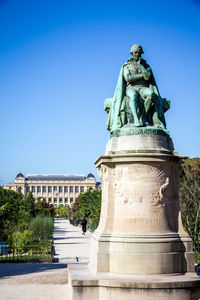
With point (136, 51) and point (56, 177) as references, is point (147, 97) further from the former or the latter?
point (56, 177)

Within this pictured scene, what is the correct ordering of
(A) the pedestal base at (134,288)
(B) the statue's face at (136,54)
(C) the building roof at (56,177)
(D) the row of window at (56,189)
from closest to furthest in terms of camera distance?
(A) the pedestal base at (134,288), (B) the statue's face at (136,54), (D) the row of window at (56,189), (C) the building roof at (56,177)

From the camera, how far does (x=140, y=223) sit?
374 inches

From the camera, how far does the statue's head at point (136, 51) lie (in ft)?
35.1

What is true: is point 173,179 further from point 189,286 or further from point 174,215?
point 189,286

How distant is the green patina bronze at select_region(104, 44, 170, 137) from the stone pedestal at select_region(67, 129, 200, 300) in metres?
0.28

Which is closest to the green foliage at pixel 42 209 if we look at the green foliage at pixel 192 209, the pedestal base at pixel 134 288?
the green foliage at pixel 192 209

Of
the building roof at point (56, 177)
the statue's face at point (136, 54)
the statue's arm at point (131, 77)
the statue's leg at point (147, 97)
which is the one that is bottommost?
the statue's leg at point (147, 97)

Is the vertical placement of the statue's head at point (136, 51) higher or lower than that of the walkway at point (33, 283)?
higher

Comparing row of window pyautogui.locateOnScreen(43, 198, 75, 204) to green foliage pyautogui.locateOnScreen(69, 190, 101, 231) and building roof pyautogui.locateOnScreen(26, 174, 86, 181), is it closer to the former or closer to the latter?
building roof pyautogui.locateOnScreen(26, 174, 86, 181)

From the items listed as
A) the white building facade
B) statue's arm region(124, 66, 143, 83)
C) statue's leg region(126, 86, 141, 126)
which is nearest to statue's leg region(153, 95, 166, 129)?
statue's leg region(126, 86, 141, 126)

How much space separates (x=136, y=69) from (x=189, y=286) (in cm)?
511

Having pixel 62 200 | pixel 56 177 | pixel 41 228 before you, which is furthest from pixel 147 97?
pixel 56 177

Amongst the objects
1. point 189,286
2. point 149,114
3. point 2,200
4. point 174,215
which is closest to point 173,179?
point 174,215

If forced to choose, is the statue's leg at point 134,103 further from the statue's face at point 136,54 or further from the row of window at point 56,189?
the row of window at point 56,189
